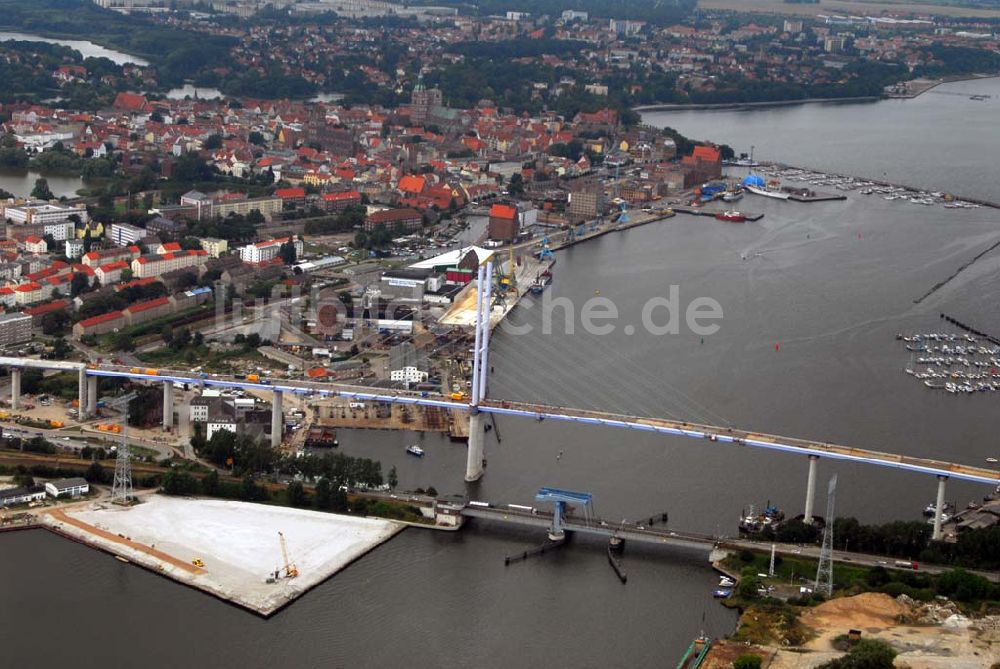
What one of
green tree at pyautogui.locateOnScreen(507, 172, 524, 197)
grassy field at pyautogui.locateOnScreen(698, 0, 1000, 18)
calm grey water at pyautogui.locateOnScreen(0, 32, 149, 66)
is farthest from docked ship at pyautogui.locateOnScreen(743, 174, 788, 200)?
grassy field at pyautogui.locateOnScreen(698, 0, 1000, 18)

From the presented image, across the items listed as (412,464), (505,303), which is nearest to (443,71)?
(505,303)

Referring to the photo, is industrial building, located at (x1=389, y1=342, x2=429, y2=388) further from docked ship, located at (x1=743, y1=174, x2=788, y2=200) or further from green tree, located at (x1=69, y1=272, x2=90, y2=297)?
docked ship, located at (x1=743, y1=174, x2=788, y2=200)

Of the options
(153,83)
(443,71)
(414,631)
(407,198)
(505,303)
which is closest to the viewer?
(414,631)

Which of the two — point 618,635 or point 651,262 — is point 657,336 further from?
point 618,635

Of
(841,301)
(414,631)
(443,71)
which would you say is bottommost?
(414,631)

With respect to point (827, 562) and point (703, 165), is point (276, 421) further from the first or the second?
point (703, 165)

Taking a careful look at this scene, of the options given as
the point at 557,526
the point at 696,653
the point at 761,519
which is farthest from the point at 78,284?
the point at 696,653
